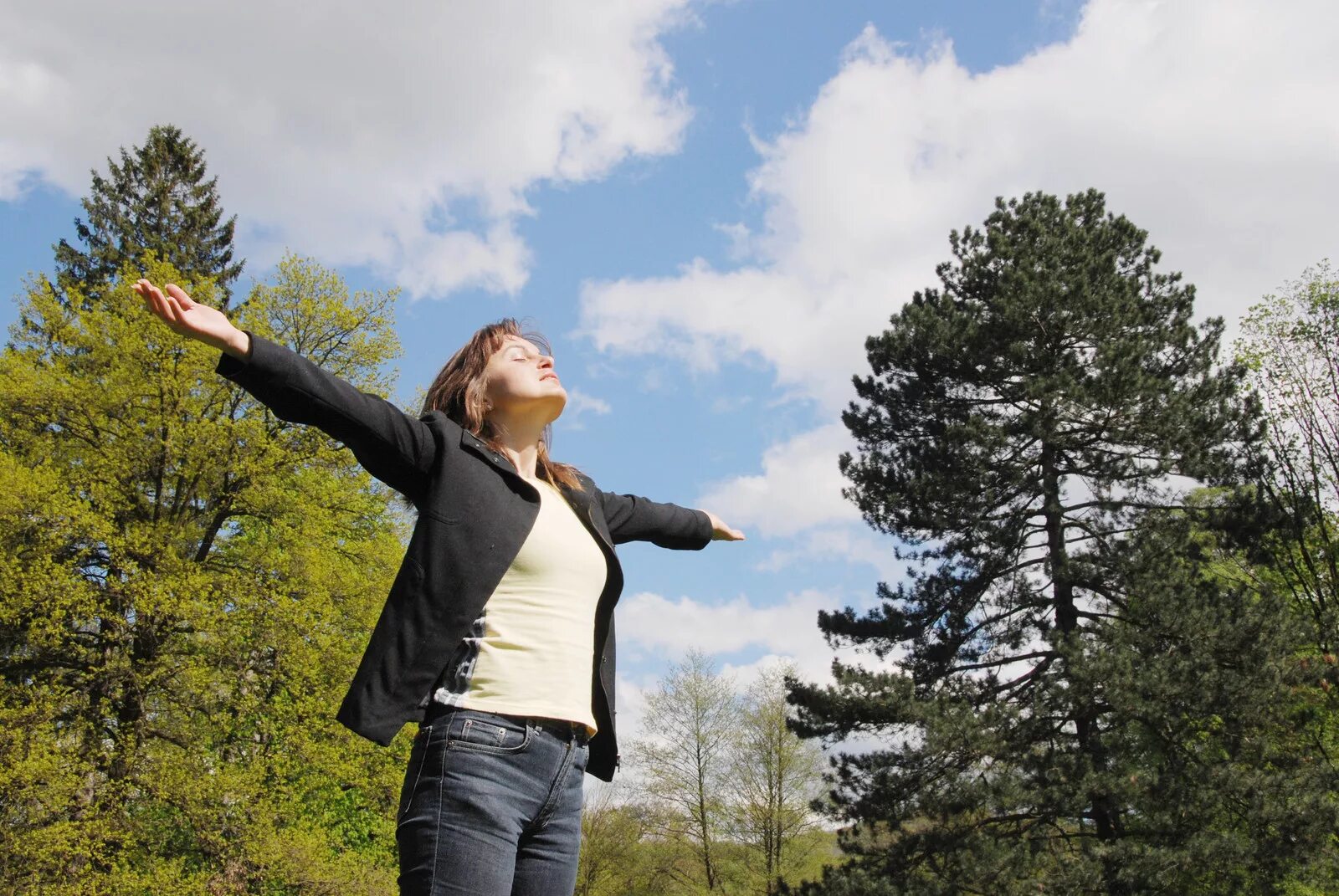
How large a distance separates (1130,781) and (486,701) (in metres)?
14.4

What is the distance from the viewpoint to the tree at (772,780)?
28.7 m

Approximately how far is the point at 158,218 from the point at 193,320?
2652 centimetres

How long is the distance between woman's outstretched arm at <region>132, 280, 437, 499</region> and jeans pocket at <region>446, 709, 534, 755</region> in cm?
54

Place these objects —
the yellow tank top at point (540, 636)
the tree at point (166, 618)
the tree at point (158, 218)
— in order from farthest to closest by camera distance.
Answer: the tree at point (158, 218)
the tree at point (166, 618)
the yellow tank top at point (540, 636)

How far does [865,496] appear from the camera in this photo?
18062 mm

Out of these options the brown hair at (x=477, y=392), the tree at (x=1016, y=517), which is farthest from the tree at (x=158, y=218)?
the brown hair at (x=477, y=392)

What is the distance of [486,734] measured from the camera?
6.41 ft

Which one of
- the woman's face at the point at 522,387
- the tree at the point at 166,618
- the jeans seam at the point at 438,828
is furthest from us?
the tree at the point at 166,618

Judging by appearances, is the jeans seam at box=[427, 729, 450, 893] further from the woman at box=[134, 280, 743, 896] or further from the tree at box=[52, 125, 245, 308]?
the tree at box=[52, 125, 245, 308]

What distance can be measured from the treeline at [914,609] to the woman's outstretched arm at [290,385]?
501 inches

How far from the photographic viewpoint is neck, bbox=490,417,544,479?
246 centimetres

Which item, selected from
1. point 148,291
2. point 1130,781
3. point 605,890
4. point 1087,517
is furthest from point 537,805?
point 605,890

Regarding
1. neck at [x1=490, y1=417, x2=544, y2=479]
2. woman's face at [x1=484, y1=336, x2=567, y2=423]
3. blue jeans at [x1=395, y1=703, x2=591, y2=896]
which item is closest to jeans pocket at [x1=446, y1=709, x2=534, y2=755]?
blue jeans at [x1=395, y1=703, x2=591, y2=896]

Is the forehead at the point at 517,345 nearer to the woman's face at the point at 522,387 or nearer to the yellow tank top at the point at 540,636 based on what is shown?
the woman's face at the point at 522,387
